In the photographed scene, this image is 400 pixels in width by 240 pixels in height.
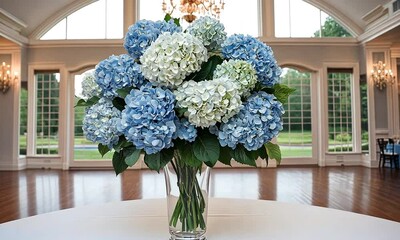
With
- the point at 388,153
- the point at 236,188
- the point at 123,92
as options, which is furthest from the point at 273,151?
the point at 388,153

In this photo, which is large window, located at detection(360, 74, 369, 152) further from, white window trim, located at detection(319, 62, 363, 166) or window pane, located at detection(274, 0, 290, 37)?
window pane, located at detection(274, 0, 290, 37)

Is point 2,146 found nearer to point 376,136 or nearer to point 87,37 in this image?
point 87,37

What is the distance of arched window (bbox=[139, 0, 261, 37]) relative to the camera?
31.2 ft

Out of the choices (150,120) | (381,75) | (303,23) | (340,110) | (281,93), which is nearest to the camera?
(150,120)

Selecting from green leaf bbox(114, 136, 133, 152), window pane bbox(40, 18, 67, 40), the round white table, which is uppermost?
window pane bbox(40, 18, 67, 40)

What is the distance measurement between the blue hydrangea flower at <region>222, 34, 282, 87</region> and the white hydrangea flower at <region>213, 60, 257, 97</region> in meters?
0.05

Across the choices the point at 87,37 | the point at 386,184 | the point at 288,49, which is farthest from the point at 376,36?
the point at 87,37

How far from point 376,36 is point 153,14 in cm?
554

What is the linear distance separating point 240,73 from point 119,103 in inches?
12.0

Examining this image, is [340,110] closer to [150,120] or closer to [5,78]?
[5,78]

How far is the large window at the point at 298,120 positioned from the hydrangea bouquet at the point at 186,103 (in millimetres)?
8694

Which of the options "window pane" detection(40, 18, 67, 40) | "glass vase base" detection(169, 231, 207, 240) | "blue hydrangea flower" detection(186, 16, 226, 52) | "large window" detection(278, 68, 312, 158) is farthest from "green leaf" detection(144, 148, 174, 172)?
"window pane" detection(40, 18, 67, 40)

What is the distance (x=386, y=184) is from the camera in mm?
6195

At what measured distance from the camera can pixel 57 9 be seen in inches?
363
